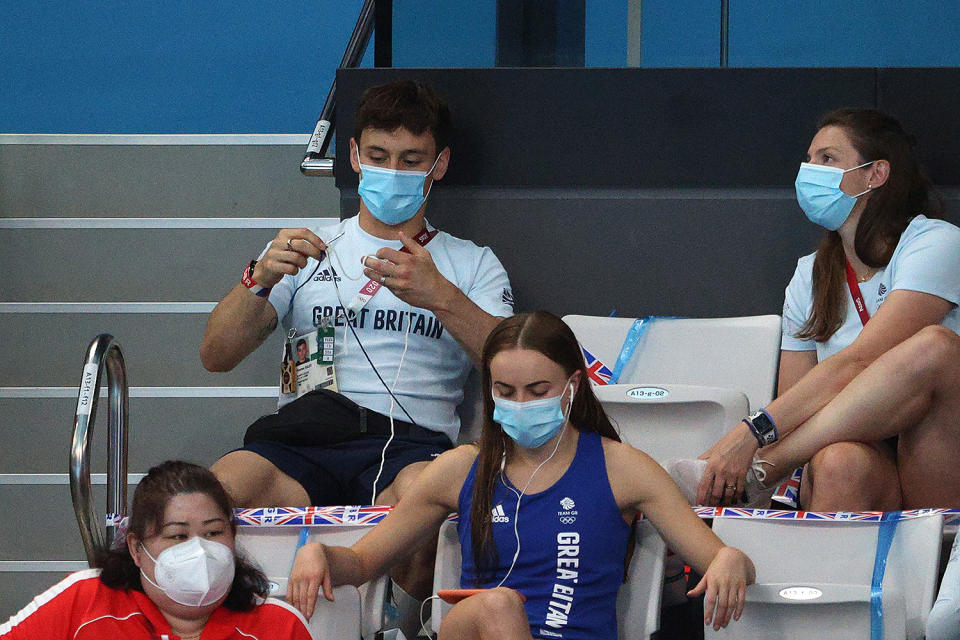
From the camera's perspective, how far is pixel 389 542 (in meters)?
2.51

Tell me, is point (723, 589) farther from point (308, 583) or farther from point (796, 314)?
point (796, 314)

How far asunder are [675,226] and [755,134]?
38 centimetres

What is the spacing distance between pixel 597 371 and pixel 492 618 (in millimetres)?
1274

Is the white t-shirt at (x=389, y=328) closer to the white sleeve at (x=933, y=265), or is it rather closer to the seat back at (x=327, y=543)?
the seat back at (x=327, y=543)

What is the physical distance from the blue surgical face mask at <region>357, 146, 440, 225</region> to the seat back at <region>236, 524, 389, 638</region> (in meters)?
1.02

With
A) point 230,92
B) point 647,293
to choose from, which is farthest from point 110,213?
point 647,293

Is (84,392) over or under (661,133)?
under

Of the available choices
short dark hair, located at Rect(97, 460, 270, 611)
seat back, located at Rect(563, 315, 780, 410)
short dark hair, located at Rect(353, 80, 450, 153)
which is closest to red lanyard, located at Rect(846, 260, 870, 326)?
seat back, located at Rect(563, 315, 780, 410)

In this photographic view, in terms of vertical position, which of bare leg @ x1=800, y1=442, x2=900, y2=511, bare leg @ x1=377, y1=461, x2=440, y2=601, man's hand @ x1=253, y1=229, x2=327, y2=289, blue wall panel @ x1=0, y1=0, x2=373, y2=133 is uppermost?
blue wall panel @ x1=0, y1=0, x2=373, y2=133

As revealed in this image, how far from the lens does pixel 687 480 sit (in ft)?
9.18

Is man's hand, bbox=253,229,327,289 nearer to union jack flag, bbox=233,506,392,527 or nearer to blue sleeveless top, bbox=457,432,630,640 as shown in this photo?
union jack flag, bbox=233,506,392,527

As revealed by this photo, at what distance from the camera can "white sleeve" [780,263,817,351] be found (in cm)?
336

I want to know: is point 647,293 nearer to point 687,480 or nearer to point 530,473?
point 687,480

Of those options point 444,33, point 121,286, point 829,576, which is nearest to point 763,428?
point 829,576
